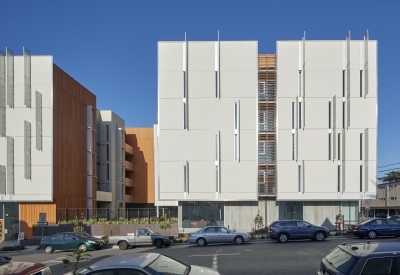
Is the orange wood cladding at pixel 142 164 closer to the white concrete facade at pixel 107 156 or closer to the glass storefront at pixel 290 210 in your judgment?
the white concrete facade at pixel 107 156

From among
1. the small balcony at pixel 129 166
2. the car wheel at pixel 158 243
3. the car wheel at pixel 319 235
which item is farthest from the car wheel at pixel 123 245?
the small balcony at pixel 129 166

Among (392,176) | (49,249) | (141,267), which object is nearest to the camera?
(141,267)

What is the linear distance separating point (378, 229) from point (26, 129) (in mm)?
28363

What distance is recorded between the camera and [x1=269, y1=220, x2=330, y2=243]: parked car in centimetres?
2677

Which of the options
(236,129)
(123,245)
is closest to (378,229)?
(236,129)

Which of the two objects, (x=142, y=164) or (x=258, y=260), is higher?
(x=142, y=164)

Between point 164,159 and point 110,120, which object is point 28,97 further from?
point 110,120

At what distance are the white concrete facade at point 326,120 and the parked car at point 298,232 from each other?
29.7 feet

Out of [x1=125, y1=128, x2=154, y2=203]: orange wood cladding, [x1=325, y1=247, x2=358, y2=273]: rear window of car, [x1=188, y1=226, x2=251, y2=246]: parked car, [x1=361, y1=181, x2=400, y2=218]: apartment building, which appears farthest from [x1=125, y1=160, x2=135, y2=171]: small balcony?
[x1=325, y1=247, x2=358, y2=273]: rear window of car

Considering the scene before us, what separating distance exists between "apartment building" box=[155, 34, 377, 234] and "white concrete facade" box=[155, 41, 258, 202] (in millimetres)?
82

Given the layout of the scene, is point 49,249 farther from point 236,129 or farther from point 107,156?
point 107,156

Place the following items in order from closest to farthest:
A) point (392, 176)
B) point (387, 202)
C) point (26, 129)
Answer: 1. point (26, 129)
2. point (387, 202)
3. point (392, 176)

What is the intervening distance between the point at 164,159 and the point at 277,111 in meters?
10.1

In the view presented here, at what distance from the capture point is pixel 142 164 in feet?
225
